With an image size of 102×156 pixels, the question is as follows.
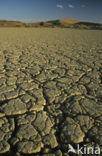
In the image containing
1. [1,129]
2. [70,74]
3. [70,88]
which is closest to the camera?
[1,129]

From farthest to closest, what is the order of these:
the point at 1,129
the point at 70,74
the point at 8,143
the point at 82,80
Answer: the point at 70,74, the point at 82,80, the point at 1,129, the point at 8,143

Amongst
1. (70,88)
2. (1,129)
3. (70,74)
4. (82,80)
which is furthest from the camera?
(70,74)

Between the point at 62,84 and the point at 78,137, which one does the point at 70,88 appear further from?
the point at 78,137

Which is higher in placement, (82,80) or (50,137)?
(82,80)

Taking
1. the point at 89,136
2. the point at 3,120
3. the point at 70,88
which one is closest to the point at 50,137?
the point at 89,136

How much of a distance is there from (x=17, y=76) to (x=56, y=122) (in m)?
1.07

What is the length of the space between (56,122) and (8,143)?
0.38 metres

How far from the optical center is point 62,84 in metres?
1.73

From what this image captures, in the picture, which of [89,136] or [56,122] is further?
[56,122]

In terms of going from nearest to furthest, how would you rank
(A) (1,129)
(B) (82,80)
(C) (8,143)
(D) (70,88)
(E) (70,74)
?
1. (C) (8,143)
2. (A) (1,129)
3. (D) (70,88)
4. (B) (82,80)
5. (E) (70,74)

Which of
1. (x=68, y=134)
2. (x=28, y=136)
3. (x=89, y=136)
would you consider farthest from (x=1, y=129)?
(x=89, y=136)

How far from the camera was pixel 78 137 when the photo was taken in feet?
3.17

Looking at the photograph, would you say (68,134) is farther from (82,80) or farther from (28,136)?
(82,80)

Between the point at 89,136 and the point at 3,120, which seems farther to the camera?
the point at 3,120
